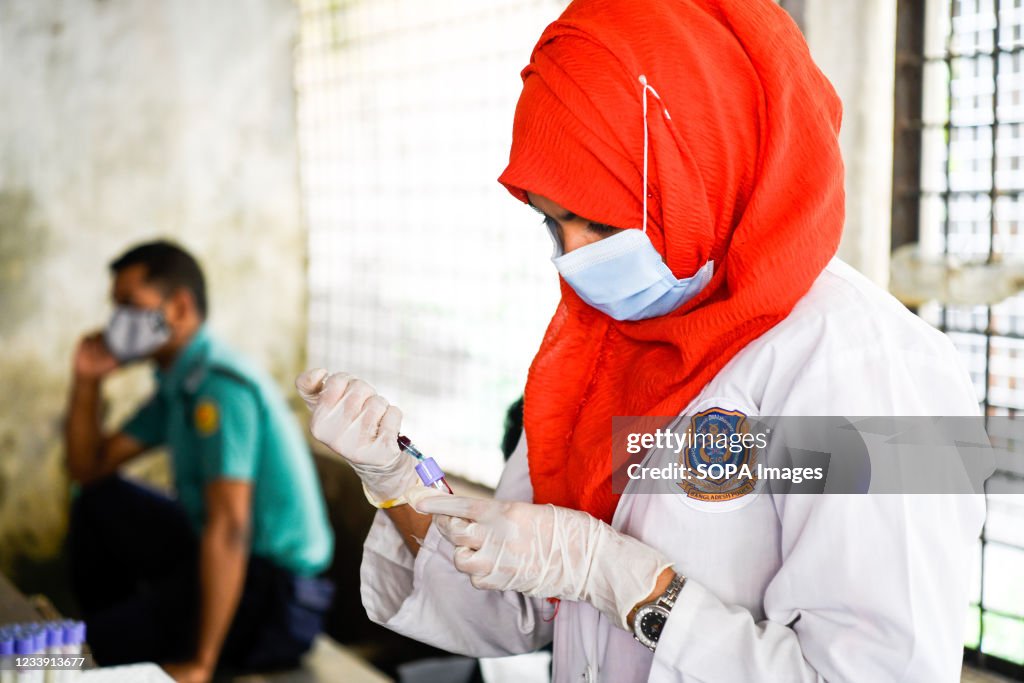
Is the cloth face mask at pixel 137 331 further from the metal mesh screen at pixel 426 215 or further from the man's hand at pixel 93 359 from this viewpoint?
the metal mesh screen at pixel 426 215

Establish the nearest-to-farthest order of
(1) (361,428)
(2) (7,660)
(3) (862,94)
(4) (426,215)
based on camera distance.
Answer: (2) (7,660)
(1) (361,428)
(3) (862,94)
(4) (426,215)

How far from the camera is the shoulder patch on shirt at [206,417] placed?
3068 millimetres

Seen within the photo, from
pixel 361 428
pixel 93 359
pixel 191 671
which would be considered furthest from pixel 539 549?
pixel 93 359

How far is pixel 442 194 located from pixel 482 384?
79cm

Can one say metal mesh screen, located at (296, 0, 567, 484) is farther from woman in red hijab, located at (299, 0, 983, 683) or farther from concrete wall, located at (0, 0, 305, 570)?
woman in red hijab, located at (299, 0, 983, 683)

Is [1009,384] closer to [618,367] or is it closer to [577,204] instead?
[618,367]

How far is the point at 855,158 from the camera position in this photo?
2.05 m

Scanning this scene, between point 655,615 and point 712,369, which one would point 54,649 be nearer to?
point 655,615

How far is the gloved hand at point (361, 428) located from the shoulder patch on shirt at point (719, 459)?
422 mm

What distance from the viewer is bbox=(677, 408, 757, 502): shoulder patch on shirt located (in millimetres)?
1107

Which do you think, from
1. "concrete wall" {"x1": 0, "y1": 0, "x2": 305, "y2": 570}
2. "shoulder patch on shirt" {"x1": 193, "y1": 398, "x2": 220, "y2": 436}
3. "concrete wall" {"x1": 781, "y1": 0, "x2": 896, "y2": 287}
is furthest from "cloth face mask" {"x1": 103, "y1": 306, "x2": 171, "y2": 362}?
"concrete wall" {"x1": 781, "y1": 0, "x2": 896, "y2": 287}

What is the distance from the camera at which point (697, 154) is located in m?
1.14

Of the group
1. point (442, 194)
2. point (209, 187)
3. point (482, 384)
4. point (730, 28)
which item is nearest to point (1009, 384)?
point (730, 28)

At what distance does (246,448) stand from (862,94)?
85.2 inches
